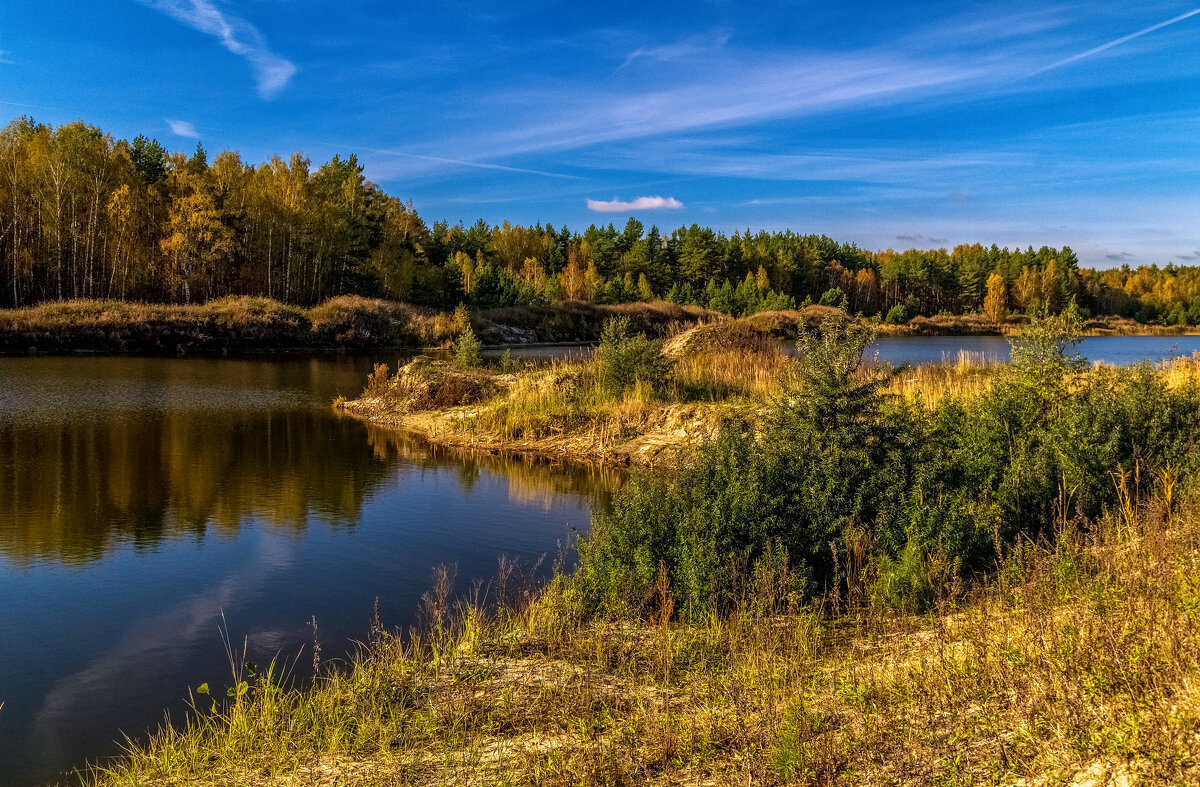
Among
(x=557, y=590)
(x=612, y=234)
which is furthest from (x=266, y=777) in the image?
(x=612, y=234)

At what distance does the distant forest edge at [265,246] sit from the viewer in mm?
51781

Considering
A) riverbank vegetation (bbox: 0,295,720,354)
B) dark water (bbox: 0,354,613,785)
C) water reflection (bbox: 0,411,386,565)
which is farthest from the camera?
riverbank vegetation (bbox: 0,295,720,354)

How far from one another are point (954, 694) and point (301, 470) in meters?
13.9

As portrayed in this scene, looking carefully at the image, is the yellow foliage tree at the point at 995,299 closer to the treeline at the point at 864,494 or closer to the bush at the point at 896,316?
the bush at the point at 896,316

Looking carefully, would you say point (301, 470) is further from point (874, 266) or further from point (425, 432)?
point (874, 266)

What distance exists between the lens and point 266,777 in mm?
A: 4984

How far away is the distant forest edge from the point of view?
51.8 meters

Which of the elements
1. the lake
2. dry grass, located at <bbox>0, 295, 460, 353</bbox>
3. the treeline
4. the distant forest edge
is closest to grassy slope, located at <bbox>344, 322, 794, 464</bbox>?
the lake

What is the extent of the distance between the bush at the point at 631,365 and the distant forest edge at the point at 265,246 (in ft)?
56.6

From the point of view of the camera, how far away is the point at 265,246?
61875mm

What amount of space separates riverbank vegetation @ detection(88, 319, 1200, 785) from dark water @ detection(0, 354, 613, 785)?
80 cm

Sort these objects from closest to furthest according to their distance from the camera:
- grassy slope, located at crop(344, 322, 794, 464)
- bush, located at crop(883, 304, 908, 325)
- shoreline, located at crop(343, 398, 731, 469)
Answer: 1. shoreline, located at crop(343, 398, 731, 469)
2. grassy slope, located at crop(344, 322, 794, 464)
3. bush, located at crop(883, 304, 908, 325)

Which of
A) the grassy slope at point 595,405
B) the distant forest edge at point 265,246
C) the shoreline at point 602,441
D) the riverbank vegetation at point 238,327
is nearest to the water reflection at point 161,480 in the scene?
the shoreline at point 602,441

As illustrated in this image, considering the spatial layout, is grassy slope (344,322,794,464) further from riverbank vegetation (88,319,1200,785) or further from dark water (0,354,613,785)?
riverbank vegetation (88,319,1200,785)
